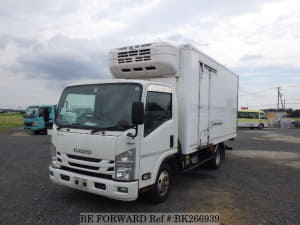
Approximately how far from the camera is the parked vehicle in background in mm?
28562

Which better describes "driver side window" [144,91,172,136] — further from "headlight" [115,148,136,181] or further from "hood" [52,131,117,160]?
"hood" [52,131,117,160]

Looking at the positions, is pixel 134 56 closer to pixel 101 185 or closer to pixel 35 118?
pixel 101 185

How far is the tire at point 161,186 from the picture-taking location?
168 inches

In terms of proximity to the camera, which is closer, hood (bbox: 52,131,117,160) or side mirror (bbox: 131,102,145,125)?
side mirror (bbox: 131,102,145,125)

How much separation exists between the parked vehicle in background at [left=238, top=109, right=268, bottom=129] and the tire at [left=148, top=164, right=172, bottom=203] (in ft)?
87.6

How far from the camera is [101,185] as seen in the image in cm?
A: 372

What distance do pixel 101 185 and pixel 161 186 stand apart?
126 cm

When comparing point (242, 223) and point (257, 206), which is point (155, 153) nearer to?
point (242, 223)

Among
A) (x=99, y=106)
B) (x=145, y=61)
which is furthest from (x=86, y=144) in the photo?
(x=145, y=61)

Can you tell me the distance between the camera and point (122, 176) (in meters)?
3.65

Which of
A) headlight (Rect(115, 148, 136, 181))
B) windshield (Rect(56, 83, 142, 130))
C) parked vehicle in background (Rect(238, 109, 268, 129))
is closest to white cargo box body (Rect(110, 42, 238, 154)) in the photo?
windshield (Rect(56, 83, 142, 130))

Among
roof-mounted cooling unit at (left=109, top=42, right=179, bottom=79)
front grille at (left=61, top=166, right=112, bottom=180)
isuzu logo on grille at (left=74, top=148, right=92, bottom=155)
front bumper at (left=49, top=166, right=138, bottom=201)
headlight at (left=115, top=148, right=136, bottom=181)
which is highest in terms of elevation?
roof-mounted cooling unit at (left=109, top=42, right=179, bottom=79)

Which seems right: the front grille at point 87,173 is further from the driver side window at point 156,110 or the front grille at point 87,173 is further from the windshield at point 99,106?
the driver side window at point 156,110

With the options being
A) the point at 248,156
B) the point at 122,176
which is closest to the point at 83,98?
the point at 122,176
